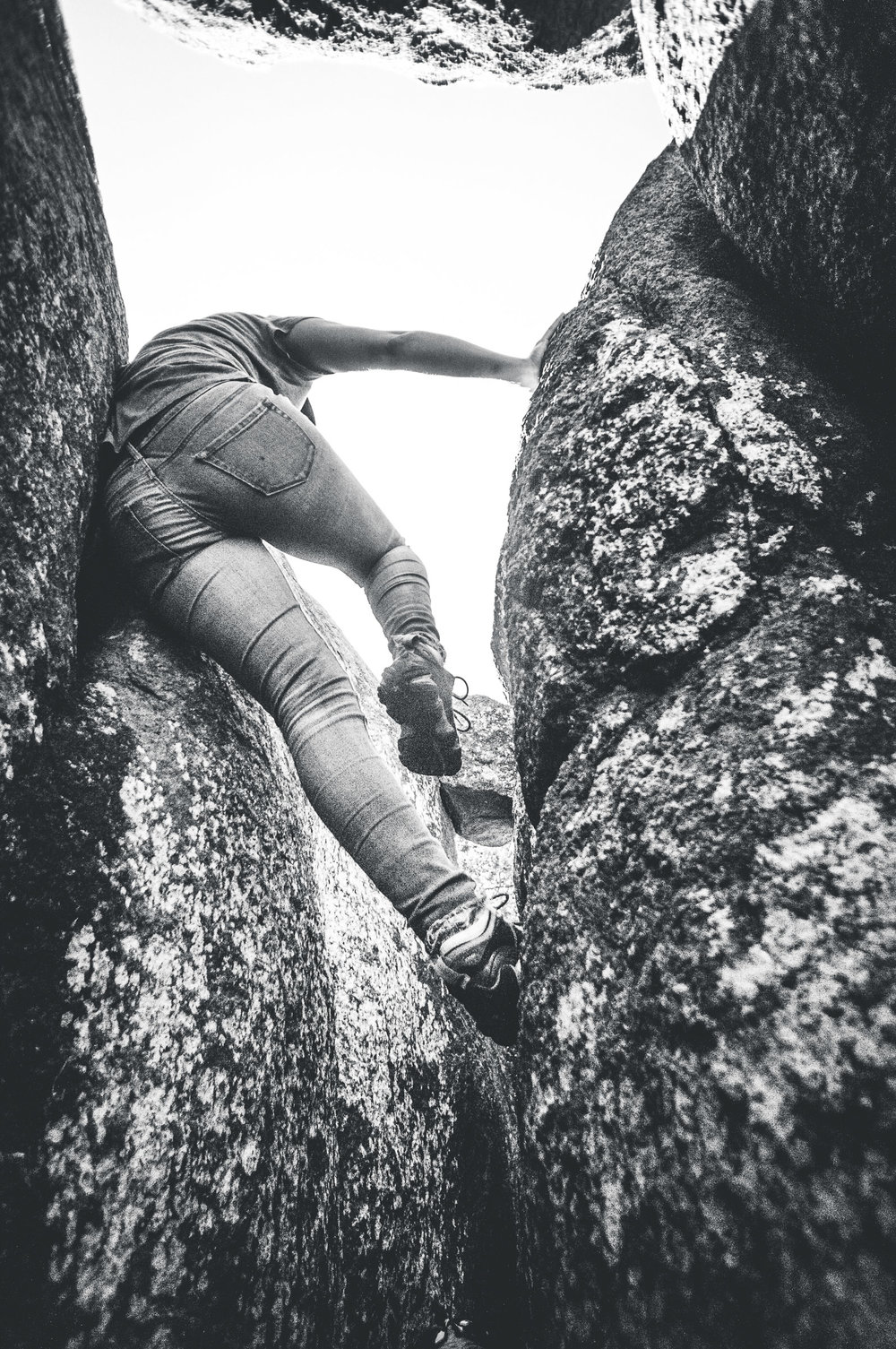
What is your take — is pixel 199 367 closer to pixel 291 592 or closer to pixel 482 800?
pixel 291 592

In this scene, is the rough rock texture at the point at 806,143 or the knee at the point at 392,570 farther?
the knee at the point at 392,570

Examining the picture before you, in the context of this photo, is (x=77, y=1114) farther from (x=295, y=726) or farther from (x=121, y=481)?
(x=121, y=481)

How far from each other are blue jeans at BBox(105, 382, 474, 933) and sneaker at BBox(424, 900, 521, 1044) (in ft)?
0.43

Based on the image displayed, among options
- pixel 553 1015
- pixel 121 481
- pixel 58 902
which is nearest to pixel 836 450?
pixel 553 1015

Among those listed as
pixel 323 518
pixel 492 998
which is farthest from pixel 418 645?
pixel 492 998

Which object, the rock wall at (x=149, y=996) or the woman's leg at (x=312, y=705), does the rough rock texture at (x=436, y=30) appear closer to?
the rock wall at (x=149, y=996)

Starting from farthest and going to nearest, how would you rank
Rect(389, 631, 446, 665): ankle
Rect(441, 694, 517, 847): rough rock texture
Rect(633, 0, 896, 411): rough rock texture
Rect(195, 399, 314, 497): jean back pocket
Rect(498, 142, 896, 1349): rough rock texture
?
1. Rect(441, 694, 517, 847): rough rock texture
2. Rect(389, 631, 446, 665): ankle
3. Rect(195, 399, 314, 497): jean back pocket
4. Rect(633, 0, 896, 411): rough rock texture
5. Rect(498, 142, 896, 1349): rough rock texture

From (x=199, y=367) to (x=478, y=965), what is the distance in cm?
208

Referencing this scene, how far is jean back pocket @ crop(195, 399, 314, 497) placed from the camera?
6.07 ft

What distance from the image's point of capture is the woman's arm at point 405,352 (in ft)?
7.71

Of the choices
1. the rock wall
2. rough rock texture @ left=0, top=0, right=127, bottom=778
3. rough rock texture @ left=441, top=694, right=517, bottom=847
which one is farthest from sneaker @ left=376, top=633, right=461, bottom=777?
rough rock texture @ left=441, top=694, right=517, bottom=847

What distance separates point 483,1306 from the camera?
195cm

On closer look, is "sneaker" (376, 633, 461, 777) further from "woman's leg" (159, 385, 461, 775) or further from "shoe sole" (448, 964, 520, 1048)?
"shoe sole" (448, 964, 520, 1048)

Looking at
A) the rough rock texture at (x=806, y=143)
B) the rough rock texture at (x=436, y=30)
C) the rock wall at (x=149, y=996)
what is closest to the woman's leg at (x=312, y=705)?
the rock wall at (x=149, y=996)
